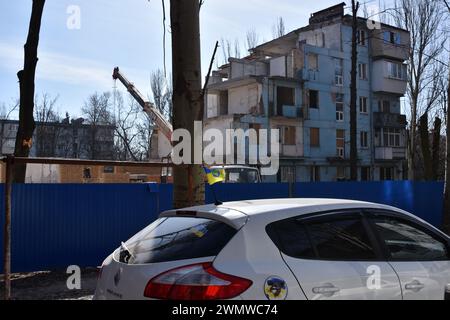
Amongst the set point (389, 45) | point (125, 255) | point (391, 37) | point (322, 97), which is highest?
point (391, 37)

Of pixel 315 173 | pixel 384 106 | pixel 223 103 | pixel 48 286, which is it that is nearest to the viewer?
pixel 48 286

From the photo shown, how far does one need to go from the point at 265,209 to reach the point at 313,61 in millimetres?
38985

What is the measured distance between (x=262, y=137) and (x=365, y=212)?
108 ft

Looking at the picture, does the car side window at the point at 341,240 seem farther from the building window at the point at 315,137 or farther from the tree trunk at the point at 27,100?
the building window at the point at 315,137

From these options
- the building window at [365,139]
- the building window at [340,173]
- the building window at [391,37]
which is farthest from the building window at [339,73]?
the building window at [340,173]

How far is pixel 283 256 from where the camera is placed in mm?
3209

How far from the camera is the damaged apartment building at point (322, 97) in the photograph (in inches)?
1497

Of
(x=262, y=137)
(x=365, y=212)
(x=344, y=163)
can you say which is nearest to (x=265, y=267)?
(x=365, y=212)

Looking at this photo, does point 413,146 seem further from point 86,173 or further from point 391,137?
point 86,173

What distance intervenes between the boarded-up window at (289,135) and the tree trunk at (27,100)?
2897 centimetres

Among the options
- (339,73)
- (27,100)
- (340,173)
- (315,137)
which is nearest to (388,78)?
(339,73)

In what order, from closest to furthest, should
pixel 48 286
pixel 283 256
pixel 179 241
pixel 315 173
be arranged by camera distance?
pixel 283 256 → pixel 179 241 → pixel 48 286 → pixel 315 173

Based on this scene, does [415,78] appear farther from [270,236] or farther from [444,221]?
[270,236]

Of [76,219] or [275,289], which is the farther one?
[76,219]
